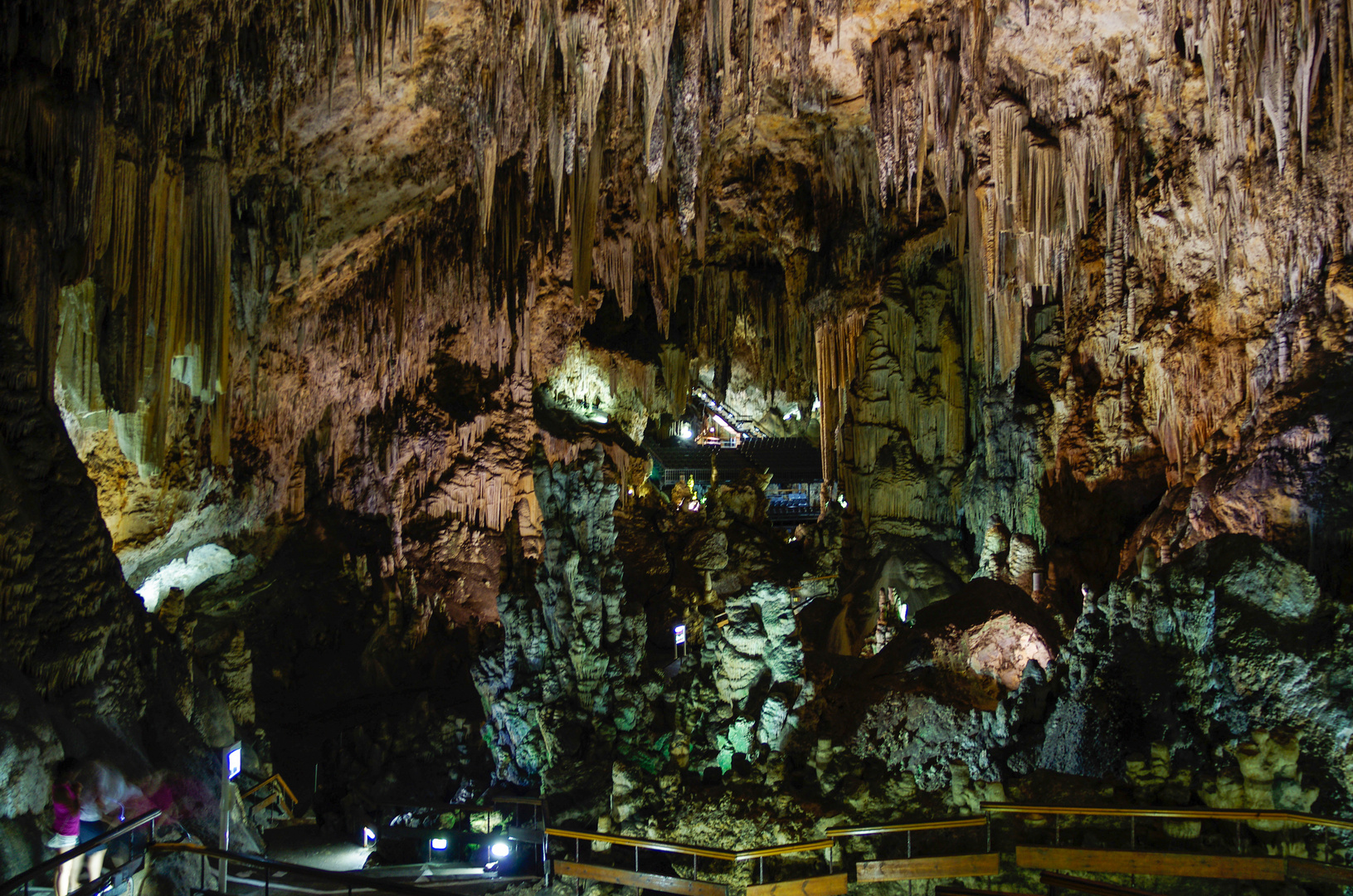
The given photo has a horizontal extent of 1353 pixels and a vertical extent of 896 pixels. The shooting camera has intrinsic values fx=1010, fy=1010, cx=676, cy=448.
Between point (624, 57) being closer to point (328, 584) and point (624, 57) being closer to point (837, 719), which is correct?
point (837, 719)

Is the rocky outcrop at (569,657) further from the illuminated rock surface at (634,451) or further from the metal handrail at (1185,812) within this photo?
the metal handrail at (1185,812)

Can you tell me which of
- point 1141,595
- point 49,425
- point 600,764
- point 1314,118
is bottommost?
point 600,764

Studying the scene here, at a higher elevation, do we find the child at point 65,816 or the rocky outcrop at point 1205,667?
the rocky outcrop at point 1205,667

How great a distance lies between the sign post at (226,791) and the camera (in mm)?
6510

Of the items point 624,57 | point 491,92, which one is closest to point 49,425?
point 491,92

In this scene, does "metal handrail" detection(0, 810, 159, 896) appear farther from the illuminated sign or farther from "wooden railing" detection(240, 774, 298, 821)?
"wooden railing" detection(240, 774, 298, 821)

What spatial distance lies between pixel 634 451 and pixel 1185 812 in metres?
14.7

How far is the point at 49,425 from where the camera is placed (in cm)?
759

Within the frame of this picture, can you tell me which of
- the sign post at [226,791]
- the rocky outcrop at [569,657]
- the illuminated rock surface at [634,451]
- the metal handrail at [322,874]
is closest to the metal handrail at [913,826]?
the illuminated rock surface at [634,451]

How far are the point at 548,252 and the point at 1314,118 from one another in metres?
11.1

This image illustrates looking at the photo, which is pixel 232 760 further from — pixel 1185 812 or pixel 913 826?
pixel 1185 812

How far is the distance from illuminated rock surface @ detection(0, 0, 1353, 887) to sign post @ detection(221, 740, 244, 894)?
17cm

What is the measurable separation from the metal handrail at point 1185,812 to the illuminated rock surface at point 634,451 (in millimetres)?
392

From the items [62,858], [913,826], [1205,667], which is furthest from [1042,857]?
[62,858]
